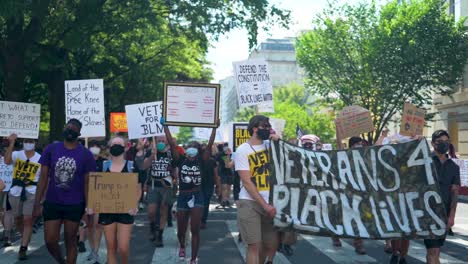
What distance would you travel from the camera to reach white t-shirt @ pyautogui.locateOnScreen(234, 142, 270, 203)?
6.39m

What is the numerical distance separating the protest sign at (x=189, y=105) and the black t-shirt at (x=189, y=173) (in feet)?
1.86

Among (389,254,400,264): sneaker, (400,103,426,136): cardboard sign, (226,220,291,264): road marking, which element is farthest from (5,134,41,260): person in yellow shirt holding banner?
(400,103,426,136): cardboard sign

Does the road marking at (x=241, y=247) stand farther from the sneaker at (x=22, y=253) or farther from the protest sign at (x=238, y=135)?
the sneaker at (x=22, y=253)

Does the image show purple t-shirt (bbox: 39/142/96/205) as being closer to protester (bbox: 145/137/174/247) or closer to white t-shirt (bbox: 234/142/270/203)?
white t-shirt (bbox: 234/142/270/203)

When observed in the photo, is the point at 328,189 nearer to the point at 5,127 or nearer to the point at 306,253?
the point at 306,253

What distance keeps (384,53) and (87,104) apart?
2147 centimetres

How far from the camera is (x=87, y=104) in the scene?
40.0 feet

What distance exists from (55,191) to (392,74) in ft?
86.7

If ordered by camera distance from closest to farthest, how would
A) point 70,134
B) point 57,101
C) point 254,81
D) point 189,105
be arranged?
point 70,134 → point 189,105 → point 254,81 → point 57,101

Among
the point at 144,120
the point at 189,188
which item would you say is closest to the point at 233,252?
the point at 189,188

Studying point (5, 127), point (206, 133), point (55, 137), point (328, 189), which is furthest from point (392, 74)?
point (328, 189)

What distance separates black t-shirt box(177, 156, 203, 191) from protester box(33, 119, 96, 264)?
2.16 meters

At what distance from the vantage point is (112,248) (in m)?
6.87

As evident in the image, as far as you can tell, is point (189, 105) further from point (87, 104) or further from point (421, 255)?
point (421, 255)
